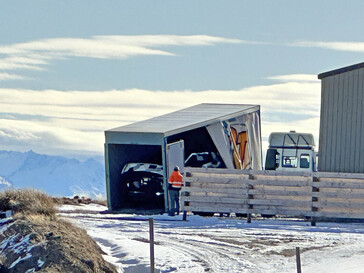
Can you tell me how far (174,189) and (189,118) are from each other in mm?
4882

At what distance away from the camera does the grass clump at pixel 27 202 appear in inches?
924

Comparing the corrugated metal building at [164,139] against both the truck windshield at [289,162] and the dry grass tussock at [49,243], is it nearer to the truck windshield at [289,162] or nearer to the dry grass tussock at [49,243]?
the truck windshield at [289,162]

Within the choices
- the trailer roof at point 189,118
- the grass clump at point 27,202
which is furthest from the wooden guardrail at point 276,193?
the grass clump at point 27,202

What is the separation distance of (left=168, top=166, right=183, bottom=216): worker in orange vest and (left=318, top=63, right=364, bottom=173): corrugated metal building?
15.1 feet

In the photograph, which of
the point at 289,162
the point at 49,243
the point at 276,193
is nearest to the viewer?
the point at 49,243

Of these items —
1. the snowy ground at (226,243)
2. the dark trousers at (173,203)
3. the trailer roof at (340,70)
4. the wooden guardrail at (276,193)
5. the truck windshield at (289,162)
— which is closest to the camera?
the snowy ground at (226,243)

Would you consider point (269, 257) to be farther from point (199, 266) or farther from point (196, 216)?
point (196, 216)

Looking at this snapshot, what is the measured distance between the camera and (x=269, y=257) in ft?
70.5

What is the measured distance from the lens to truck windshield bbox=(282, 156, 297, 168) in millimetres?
34844

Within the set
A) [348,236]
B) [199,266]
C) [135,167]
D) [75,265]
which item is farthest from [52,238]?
[135,167]

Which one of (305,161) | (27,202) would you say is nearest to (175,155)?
(305,161)

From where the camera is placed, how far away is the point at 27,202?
24.1 m

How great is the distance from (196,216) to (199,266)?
949cm

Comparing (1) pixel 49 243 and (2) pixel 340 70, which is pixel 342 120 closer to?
(2) pixel 340 70
